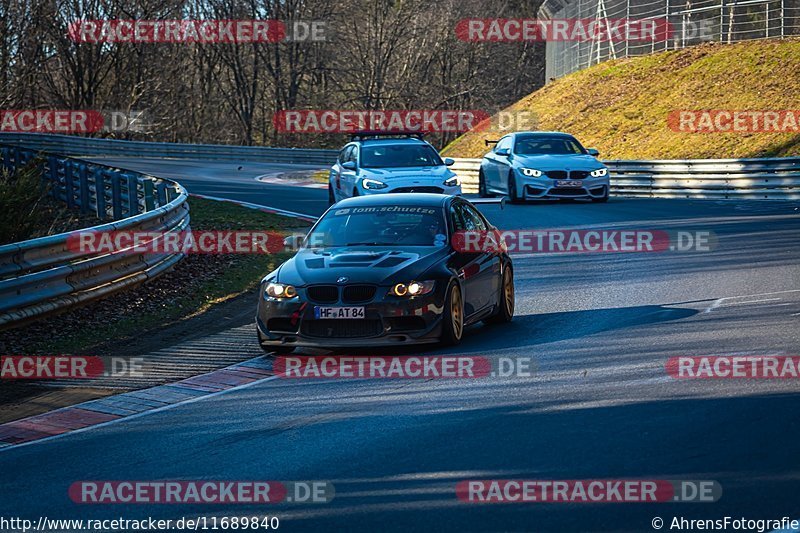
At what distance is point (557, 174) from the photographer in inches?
981

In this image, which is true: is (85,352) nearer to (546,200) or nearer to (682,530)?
(682,530)

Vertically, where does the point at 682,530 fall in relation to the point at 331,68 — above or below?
below

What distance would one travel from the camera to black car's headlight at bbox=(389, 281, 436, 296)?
10.1m

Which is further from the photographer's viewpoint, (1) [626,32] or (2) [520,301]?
(1) [626,32]

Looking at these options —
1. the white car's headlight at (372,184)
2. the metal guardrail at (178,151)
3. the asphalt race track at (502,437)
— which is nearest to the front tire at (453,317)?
the asphalt race track at (502,437)

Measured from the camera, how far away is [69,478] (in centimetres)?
662

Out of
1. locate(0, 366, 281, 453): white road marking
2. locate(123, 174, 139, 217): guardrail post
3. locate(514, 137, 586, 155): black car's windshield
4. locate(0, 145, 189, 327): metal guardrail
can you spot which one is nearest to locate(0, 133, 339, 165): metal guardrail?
locate(514, 137, 586, 155): black car's windshield

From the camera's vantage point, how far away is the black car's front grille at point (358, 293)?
1011cm

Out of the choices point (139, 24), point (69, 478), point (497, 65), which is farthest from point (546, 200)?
point (497, 65)

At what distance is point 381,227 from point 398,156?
1095 cm

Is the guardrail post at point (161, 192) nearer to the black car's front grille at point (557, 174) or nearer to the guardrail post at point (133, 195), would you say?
the guardrail post at point (133, 195)

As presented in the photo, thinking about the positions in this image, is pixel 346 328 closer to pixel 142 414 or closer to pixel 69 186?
pixel 142 414


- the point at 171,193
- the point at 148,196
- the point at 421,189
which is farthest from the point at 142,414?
the point at 148,196

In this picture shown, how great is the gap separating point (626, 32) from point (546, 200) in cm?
2261
